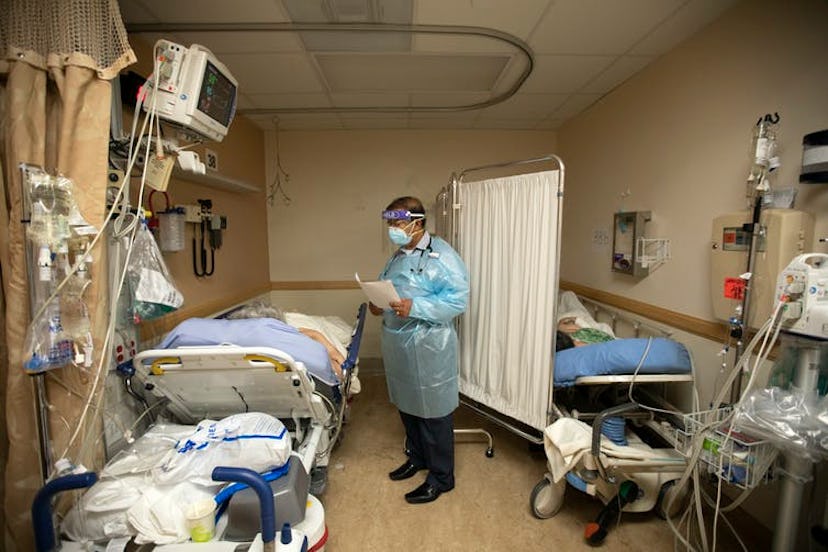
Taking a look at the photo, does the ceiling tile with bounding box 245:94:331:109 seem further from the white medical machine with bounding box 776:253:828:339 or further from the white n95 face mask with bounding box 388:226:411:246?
the white medical machine with bounding box 776:253:828:339

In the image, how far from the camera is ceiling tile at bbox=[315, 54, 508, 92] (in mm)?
2234

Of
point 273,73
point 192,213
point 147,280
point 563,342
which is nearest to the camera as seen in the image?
point 147,280

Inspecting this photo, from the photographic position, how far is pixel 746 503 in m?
1.73

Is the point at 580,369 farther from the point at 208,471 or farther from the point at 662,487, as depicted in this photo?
the point at 208,471

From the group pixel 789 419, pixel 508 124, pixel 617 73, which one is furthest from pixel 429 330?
pixel 508 124

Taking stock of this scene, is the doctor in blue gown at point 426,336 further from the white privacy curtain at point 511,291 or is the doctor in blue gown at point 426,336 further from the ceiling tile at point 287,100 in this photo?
the ceiling tile at point 287,100

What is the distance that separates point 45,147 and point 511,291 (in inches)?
81.9

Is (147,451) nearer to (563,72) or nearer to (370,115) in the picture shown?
(370,115)

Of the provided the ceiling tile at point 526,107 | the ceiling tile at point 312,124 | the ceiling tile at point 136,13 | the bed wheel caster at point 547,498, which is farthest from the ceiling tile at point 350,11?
the bed wheel caster at point 547,498

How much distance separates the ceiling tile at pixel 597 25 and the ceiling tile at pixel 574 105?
0.71m

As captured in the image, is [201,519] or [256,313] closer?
[201,519]

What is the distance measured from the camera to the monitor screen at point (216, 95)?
1.42 m

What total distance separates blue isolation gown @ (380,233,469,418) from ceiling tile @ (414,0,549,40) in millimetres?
1093

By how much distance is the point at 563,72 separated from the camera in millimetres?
2398
